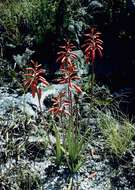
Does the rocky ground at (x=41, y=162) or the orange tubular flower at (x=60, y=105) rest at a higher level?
the orange tubular flower at (x=60, y=105)

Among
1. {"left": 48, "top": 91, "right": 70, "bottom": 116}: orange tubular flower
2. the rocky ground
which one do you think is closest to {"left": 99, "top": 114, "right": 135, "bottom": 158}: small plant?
the rocky ground

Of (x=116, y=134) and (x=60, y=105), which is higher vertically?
(x=60, y=105)

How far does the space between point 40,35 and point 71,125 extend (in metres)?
2.02

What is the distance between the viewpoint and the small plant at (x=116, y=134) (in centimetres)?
471

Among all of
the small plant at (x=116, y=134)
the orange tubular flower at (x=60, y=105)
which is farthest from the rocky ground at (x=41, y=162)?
the orange tubular flower at (x=60, y=105)

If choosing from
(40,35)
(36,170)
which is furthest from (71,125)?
(40,35)

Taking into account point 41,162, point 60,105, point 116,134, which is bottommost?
point 41,162

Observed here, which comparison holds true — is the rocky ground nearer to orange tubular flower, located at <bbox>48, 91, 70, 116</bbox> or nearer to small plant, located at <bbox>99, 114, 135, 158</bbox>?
small plant, located at <bbox>99, 114, 135, 158</bbox>

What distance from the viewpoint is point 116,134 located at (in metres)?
4.72

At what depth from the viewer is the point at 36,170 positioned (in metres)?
4.61

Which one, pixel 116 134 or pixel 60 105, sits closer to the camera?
pixel 60 105

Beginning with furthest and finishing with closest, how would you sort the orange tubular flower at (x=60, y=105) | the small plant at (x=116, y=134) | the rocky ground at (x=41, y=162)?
the small plant at (x=116, y=134)
the rocky ground at (x=41, y=162)
the orange tubular flower at (x=60, y=105)

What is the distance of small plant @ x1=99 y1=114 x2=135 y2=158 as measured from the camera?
4.71 meters

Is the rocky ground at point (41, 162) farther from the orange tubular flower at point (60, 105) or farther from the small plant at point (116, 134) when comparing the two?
the orange tubular flower at point (60, 105)
